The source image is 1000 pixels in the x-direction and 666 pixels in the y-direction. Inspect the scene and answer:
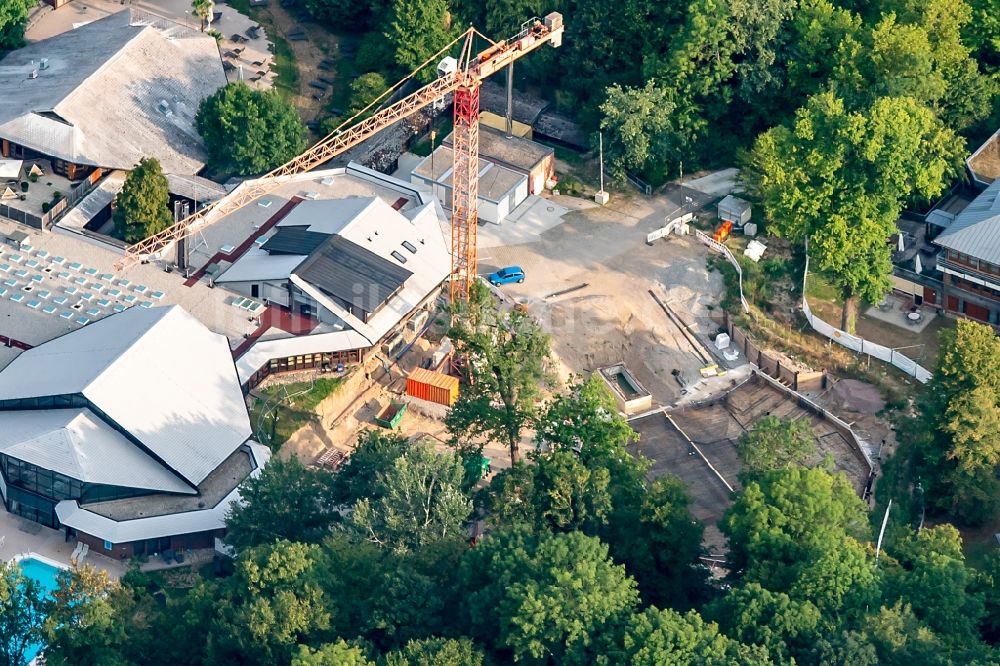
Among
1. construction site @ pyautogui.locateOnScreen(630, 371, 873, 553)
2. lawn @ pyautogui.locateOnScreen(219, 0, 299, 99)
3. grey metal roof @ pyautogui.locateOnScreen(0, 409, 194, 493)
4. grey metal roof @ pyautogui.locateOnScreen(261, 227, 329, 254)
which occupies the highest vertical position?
grey metal roof @ pyautogui.locateOnScreen(261, 227, 329, 254)

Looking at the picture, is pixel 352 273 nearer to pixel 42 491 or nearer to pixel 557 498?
pixel 42 491

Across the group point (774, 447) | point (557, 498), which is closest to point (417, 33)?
point (774, 447)

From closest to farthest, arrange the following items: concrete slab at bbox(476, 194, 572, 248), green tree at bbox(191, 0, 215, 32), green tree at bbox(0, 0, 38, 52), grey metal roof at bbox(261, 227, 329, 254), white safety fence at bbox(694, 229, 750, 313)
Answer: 1. grey metal roof at bbox(261, 227, 329, 254)
2. white safety fence at bbox(694, 229, 750, 313)
3. concrete slab at bbox(476, 194, 572, 248)
4. green tree at bbox(0, 0, 38, 52)
5. green tree at bbox(191, 0, 215, 32)

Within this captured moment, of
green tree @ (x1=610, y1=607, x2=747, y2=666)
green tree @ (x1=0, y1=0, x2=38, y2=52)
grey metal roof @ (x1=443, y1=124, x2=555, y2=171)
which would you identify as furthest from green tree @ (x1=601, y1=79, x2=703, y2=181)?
green tree @ (x1=610, y1=607, x2=747, y2=666)

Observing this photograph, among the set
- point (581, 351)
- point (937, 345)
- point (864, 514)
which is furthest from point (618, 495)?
point (937, 345)

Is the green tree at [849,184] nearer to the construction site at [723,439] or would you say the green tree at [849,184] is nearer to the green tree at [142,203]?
the construction site at [723,439]

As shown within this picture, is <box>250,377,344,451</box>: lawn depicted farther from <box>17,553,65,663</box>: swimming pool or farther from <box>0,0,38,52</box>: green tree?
<box>0,0,38,52</box>: green tree

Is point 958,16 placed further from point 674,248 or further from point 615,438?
point 615,438
